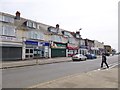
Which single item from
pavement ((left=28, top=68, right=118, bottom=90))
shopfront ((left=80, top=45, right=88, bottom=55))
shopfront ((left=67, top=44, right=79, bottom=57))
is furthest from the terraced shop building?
pavement ((left=28, top=68, right=118, bottom=90))

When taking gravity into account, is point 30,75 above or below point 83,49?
below

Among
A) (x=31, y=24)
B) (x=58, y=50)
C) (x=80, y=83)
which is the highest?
(x=31, y=24)

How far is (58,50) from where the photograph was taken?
49.9 meters

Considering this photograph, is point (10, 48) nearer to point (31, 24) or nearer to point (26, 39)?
point (26, 39)

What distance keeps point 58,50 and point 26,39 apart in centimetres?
1334

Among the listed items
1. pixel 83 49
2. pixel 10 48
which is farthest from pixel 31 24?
pixel 83 49

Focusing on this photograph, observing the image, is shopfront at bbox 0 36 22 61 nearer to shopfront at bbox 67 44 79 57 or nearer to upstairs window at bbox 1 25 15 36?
upstairs window at bbox 1 25 15 36

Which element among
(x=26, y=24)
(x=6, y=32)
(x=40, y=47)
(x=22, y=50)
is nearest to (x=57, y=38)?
(x=40, y=47)

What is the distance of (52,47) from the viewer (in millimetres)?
46500

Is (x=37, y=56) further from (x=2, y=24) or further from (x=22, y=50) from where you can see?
(x=2, y=24)

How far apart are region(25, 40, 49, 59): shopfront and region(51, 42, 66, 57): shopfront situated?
2727mm

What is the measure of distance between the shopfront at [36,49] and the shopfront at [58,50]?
273cm

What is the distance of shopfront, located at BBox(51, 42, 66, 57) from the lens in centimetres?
4728

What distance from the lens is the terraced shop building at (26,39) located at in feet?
109
